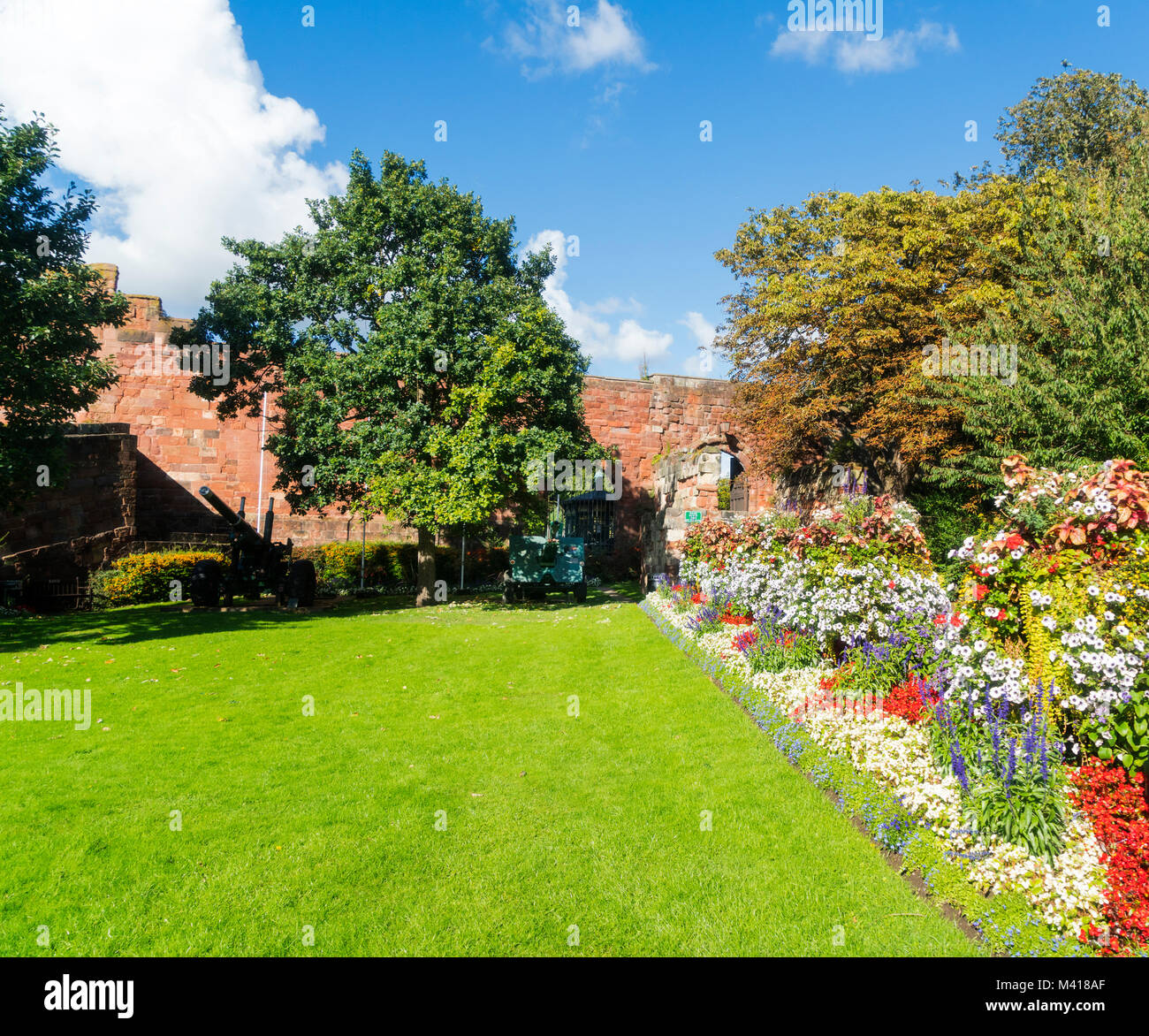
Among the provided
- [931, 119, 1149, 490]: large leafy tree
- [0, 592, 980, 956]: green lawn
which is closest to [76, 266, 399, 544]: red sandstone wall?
[0, 592, 980, 956]: green lawn

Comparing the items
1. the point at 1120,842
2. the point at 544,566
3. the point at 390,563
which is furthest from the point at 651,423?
the point at 1120,842

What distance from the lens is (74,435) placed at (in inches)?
620

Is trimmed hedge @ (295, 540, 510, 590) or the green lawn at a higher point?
trimmed hedge @ (295, 540, 510, 590)

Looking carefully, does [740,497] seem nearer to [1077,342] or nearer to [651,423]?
[651,423]

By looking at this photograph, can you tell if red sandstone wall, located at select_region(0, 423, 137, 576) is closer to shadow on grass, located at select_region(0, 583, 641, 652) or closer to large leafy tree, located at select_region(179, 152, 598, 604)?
shadow on grass, located at select_region(0, 583, 641, 652)

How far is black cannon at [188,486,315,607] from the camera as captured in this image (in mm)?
14469

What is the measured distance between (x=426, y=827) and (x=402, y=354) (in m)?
11.3

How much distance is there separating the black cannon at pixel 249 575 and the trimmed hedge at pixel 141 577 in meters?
0.41

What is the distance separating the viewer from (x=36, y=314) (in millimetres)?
11164

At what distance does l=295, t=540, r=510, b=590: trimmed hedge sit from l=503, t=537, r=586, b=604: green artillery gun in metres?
3.05

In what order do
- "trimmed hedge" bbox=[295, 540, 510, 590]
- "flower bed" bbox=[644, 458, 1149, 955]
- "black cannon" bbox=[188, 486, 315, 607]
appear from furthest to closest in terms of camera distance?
1. "trimmed hedge" bbox=[295, 540, 510, 590]
2. "black cannon" bbox=[188, 486, 315, 607]
3. "flower bed" bbox=[644, 458, 1149, 955]

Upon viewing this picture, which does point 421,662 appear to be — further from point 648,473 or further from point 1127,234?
point 648,473
